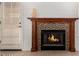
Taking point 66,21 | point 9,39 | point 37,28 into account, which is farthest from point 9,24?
point 66,21

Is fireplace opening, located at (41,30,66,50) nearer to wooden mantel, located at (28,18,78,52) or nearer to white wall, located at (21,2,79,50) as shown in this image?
wooden mantel, located at (28,18,78,52)

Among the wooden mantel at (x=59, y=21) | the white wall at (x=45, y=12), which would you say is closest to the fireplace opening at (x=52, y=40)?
the wooden mantel at (x=59, y=21)

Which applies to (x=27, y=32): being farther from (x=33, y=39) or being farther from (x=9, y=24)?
(x=9, y=24)

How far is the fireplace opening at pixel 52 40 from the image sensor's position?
153 inches

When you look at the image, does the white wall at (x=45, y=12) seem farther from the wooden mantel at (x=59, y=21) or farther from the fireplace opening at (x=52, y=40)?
the fireplace opening at (x=52, y=40)

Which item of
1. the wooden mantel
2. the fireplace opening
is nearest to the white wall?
the wooden mantel

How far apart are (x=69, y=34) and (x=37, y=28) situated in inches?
24.7

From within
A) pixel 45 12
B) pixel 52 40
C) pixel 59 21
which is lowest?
pixel 52 40

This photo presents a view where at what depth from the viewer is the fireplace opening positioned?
388cm

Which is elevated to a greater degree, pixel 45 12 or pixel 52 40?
pixel 45 12

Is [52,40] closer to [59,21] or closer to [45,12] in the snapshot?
[59,21]

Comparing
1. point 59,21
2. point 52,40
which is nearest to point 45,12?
point 59,21

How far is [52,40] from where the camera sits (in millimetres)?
3900

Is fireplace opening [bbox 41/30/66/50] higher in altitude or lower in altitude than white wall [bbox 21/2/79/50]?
lower
